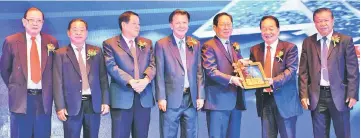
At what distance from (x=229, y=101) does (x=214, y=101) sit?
15 centimetres

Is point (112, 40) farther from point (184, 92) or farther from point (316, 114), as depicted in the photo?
point (316, 114)

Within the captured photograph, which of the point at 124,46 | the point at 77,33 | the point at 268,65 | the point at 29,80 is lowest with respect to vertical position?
the point at 29,80

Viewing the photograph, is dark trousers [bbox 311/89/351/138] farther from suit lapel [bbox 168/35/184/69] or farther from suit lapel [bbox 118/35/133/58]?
suit lapel [bbox 118/35/133/58]

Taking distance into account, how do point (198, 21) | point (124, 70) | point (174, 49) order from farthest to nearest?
point (198, 21), point (174, 49), point (124, 70)

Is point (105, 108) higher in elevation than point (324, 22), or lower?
lower

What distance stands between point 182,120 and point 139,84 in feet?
1.91

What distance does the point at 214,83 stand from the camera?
454 centimetres

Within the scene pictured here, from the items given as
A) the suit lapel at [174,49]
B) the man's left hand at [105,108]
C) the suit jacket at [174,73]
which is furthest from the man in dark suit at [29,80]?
the suit lapel at [174,49]

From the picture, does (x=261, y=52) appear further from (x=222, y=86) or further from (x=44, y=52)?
(x=44, y=52)

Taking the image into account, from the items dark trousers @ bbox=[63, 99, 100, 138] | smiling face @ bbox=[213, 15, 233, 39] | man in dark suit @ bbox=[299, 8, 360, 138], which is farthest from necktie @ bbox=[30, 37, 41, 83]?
man in dark suit @ bbox=[299, 8, 360, 138]

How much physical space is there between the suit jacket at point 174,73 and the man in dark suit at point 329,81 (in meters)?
1.09

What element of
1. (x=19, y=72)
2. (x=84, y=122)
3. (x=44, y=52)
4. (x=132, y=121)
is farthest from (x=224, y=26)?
(x=19, y=72)

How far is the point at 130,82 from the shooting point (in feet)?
13.9

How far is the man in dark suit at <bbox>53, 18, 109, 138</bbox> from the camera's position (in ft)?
14.0
